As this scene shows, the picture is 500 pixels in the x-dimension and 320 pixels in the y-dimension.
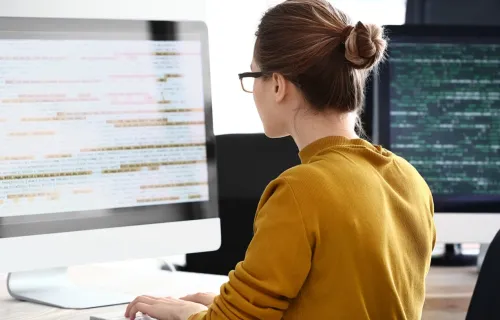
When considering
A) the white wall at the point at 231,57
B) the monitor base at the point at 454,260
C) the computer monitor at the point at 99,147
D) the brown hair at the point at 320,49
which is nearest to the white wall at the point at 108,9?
the computer monitor at the point at 99,147

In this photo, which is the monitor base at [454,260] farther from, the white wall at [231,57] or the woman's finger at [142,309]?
the white wall at [231,57]

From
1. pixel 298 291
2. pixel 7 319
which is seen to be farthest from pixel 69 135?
pixel 298 291

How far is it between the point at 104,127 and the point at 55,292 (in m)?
0.34

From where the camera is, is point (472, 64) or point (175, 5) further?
point (472, 64)

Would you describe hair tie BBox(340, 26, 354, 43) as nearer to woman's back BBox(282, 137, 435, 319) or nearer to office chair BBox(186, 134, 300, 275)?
woman's back BBox(282, 137, 435, 319)

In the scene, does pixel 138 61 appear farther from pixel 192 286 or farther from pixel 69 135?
pixel 192 286

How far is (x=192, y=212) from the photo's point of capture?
1.76 metres

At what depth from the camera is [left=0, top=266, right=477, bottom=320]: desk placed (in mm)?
1576

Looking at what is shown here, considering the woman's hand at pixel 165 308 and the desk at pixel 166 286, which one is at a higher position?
the woman's hand at pixel 165 308

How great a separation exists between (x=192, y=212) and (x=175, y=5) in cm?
45

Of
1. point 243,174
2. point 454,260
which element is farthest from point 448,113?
point 243,174

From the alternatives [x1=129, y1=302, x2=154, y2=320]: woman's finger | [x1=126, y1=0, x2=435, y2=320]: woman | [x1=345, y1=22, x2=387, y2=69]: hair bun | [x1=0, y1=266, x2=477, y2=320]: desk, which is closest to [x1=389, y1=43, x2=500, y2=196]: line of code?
[x1=0, y1=266, x2=477, y2=320]: desk

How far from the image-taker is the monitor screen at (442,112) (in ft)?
6.69

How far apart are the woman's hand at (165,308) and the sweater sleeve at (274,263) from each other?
0.17 metres
